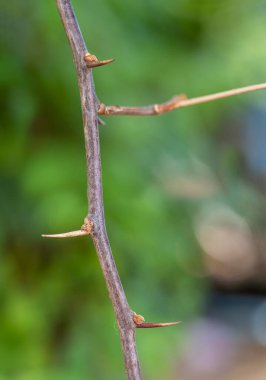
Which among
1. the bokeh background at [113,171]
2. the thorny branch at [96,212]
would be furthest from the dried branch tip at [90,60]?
the bokeh background at [113,171]

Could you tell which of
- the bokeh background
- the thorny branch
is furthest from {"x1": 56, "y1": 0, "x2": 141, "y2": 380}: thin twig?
the bokeh background

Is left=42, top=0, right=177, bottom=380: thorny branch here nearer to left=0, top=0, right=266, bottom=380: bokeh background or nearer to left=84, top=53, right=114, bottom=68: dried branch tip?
left=84, top=53, right=114, bottom=68: dried branch tip

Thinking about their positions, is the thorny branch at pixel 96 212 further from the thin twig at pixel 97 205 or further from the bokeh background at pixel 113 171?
the bokeh background at pixel 113 171

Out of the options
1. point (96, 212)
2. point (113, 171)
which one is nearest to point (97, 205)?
point (96, 212)

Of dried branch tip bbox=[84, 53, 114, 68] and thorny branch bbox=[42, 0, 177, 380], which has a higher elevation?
dried branch tip bbox=[84, 53, 114, 68]

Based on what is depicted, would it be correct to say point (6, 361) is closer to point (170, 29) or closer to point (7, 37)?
point (7, 37)

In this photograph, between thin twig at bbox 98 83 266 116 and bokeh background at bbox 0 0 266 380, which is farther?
bokeh background at bbox 0 0 266 380

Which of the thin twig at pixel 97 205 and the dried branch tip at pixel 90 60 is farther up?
the dried branch tip at pixel 90 60
